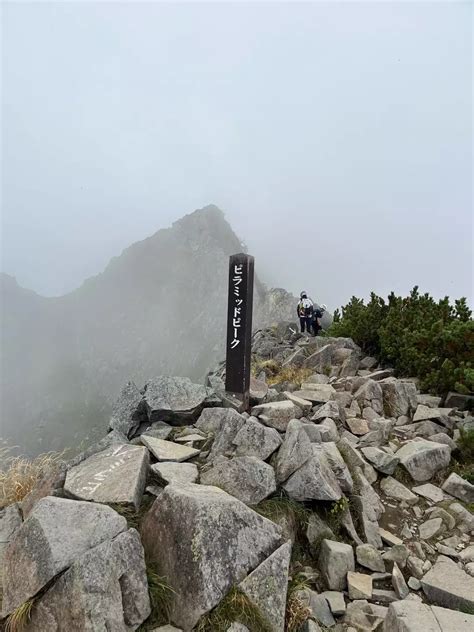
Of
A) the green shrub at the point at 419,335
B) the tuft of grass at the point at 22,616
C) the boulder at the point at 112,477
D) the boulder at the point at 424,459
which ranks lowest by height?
the boulder at the point at 424,459

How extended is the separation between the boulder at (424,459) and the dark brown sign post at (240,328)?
323cm

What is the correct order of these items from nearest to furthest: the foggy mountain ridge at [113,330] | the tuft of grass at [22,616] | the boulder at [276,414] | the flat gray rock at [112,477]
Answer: the tuft of grass at [22,616], the flat gray rock at [112,477], the boulder at [276,414], the foggy mountain ridge at [113,330]

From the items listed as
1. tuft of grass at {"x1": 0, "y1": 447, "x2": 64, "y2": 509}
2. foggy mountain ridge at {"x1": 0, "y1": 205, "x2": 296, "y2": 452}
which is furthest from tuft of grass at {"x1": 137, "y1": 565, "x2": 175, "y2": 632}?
foggy mountain ridge at {"x1": 0, "y1": 205, "x2": 296, "y2": 452}

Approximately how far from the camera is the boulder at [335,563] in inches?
181

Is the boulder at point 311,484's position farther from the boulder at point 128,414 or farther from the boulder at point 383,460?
the boulder at point 128,414

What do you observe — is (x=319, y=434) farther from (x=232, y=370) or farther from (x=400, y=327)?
(x=400, y=327)

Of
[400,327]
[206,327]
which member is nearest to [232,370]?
[400,327]

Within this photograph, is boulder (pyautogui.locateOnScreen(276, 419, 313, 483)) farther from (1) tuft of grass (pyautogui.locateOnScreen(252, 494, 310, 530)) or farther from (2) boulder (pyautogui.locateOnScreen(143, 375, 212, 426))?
(2) boulder (pyautogui.locateOnScreen(143, 375, 212, 426))

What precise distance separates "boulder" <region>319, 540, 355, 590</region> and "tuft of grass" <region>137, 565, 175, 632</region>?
2036 mm

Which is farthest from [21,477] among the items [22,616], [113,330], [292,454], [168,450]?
[113,330]

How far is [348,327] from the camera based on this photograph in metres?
16.0

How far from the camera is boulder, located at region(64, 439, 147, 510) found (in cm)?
458

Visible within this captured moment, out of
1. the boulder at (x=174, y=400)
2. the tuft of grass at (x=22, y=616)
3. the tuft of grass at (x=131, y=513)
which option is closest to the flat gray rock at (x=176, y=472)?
the tuft of grass at (x=131, y=513)

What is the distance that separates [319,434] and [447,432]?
11.8ft
